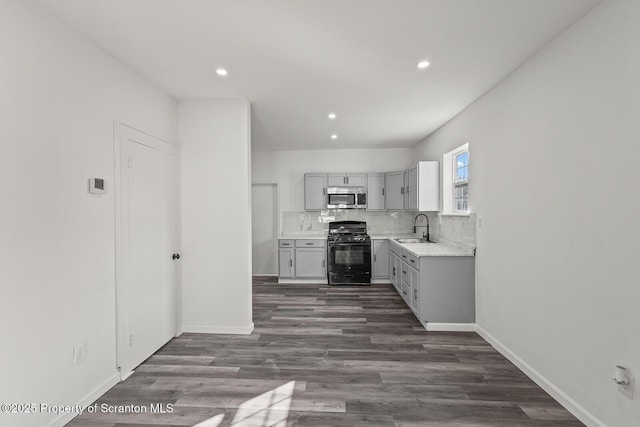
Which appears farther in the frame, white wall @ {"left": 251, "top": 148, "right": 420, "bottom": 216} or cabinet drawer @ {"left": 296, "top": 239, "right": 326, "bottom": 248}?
white wall @ {"left": 251, "top": 148, "right": 420, "bottom": 216}

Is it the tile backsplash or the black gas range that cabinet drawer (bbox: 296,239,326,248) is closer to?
the black gas range

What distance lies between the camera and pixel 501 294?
2791 millimetres

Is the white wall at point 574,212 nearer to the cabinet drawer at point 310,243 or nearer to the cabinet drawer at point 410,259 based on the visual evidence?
the cabinet drawer at point 410,259

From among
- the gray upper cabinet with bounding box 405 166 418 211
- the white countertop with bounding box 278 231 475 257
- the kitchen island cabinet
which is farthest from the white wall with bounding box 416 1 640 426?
the gray upper cabinet with bounding box 405 166 418 211

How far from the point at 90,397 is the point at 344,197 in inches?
175

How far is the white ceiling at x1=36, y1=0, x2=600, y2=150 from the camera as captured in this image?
68.9 inches

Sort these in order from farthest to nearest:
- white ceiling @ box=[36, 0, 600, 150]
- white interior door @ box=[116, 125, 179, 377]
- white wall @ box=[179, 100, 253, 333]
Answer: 1. white wall @ box=[179, 100, 253, 333]
2. white interior door @ box=[116, 125, 179, 377]
3. white ceiling @ box=[36, 0, 600, 150]

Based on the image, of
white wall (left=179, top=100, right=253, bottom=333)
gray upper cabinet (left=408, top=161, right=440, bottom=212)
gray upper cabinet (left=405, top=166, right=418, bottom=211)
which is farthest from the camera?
gray upper cabinet (left=405, top=166, right=418, bottom=211)

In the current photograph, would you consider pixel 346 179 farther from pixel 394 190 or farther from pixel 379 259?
pixel 379 259

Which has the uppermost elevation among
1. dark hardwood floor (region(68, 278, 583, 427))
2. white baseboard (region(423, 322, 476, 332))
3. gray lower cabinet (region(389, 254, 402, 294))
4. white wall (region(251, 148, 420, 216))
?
white wall (region(251, 148, 420, 216))

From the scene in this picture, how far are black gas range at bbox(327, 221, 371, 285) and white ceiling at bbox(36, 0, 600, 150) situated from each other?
2601mm

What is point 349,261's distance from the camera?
5.25 m

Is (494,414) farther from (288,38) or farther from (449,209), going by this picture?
(288,38)

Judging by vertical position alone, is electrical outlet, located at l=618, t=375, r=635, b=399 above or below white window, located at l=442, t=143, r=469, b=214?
below
